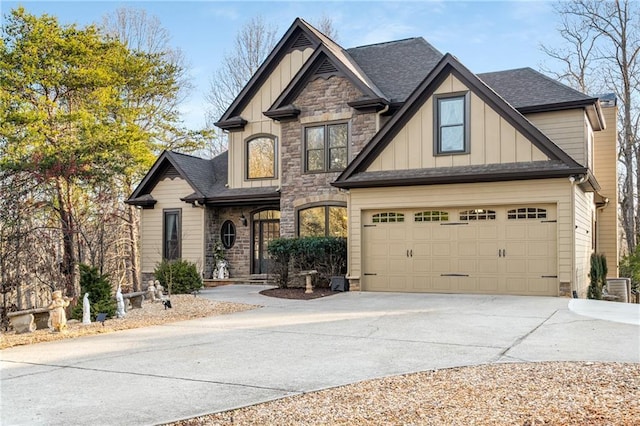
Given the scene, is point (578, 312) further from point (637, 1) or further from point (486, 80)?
point (637, 1)

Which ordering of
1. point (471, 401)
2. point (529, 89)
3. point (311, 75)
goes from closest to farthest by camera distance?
point (471, 401) → point (529, 89) → point (311, 75)

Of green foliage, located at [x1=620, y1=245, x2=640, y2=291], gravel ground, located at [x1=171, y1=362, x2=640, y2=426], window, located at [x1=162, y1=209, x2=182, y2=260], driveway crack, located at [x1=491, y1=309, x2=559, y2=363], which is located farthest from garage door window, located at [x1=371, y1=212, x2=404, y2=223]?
gravel ground, located at [x1=171, y1=362, x2=640, y2=426]

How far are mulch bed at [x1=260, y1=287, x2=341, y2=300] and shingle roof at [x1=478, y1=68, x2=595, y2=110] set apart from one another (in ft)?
23.0

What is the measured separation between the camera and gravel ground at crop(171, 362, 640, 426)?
4.42 metres

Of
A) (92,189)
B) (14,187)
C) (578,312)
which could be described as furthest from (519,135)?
(92,189)

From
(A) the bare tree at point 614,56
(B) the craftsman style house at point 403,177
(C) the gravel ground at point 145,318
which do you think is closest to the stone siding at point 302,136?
(B) the craftsman style house at point 403,177

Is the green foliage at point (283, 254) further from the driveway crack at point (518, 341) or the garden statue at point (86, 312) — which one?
the driveway crack at point (518, 341)

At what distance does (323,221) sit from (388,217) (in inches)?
114

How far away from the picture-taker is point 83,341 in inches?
Result: 335

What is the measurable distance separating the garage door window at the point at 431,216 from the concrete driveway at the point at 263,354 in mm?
3256

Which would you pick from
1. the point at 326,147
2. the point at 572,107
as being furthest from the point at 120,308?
the point at 572,107

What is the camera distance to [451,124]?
1407 centimetres

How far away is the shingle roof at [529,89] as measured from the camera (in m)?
15.3

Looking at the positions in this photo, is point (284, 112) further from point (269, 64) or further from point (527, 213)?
point (527, 213)
